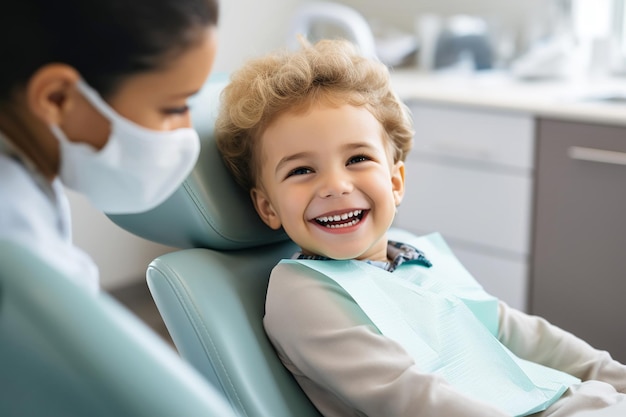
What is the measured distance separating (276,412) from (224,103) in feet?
1.69

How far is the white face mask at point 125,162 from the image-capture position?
816 millimetres

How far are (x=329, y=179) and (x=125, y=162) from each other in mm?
511

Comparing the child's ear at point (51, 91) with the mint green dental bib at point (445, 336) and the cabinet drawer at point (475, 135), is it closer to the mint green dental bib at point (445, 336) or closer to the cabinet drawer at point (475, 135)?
the mint green dental bib at point (445, 336)

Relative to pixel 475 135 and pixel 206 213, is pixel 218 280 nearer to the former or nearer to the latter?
pixel 206 213

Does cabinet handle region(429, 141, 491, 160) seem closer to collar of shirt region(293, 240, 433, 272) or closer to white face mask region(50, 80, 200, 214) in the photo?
collar of shirt region(293, 240, 433, 272)

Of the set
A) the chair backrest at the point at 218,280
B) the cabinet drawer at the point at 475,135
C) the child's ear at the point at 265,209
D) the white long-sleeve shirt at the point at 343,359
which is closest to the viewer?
the white long-sleeve shirt at the point at 343,359

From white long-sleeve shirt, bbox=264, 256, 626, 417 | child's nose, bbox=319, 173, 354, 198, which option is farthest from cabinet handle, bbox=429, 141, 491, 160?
child's nose, bbox=319, 173, 354, 198

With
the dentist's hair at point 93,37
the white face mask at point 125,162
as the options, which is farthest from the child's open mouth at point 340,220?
the dentist's hair at point 93,37

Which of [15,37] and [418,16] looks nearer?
[15,37]

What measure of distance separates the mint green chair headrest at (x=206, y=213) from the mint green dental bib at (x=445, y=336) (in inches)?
5.6

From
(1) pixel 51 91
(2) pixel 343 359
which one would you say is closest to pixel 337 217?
(2) pixel 343 359

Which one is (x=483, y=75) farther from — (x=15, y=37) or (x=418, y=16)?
(x=15, y=37)

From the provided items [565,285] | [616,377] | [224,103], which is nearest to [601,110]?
[565,285]

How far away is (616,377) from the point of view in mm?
1432
